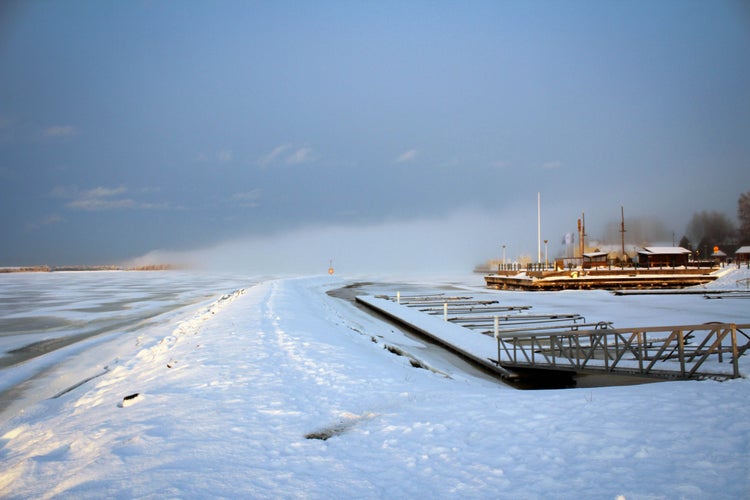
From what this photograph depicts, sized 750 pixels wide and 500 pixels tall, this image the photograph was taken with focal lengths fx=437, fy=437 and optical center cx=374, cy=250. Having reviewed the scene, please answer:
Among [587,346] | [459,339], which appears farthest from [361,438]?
[459,339]

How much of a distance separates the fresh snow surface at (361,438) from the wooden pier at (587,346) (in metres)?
1.39

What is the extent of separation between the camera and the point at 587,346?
13.6 m

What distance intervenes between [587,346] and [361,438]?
9.81 meters

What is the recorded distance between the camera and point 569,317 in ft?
88.4

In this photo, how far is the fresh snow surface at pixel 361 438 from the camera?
16.9 feet

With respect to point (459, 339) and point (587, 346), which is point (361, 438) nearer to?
point (587, 346)

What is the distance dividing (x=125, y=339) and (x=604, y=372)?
62.4ft

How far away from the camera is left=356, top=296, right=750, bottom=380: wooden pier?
10.8 m

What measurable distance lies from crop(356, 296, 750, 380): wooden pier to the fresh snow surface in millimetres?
1390

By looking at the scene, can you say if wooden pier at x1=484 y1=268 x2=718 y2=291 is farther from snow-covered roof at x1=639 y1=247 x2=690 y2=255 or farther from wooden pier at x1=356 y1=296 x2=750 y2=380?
wooden pier at x1=356 y1=296 x2=750 y2=380

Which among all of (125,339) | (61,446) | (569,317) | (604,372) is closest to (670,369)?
(604,372)

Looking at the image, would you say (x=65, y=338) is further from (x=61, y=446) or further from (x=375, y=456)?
(x=375, y=456)

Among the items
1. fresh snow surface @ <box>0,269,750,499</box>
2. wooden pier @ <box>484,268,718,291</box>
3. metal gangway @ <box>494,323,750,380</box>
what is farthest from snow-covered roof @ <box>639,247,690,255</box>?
fresh snow surface @ <box>0,269,750,499</box>

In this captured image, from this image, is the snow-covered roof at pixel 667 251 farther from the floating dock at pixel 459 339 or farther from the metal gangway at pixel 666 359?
the metal gangway at pixel 666 359
